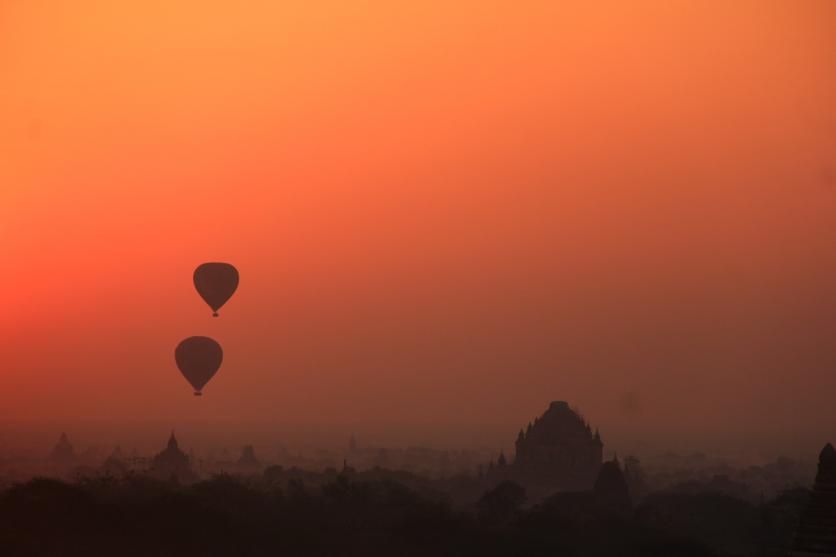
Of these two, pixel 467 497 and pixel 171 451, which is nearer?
pixel 467 497

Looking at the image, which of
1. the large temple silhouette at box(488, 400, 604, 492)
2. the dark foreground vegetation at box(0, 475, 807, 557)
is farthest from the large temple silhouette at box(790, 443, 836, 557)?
the large temple silhouette at box(488, 400, 604, 492)

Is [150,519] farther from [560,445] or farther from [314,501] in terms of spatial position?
[560,445]

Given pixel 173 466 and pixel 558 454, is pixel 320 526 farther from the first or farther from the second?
pixel 173 466

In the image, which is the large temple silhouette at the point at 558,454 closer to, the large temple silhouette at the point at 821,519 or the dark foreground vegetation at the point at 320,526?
the dark foreground vegetation at the point at 320,526

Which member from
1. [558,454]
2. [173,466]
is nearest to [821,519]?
[558,454]

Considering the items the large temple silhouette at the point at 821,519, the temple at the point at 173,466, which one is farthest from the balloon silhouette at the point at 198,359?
the large temple silhouette at the point at 821,519

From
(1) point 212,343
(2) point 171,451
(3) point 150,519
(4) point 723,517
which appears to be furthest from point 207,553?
(2) point 171,451
